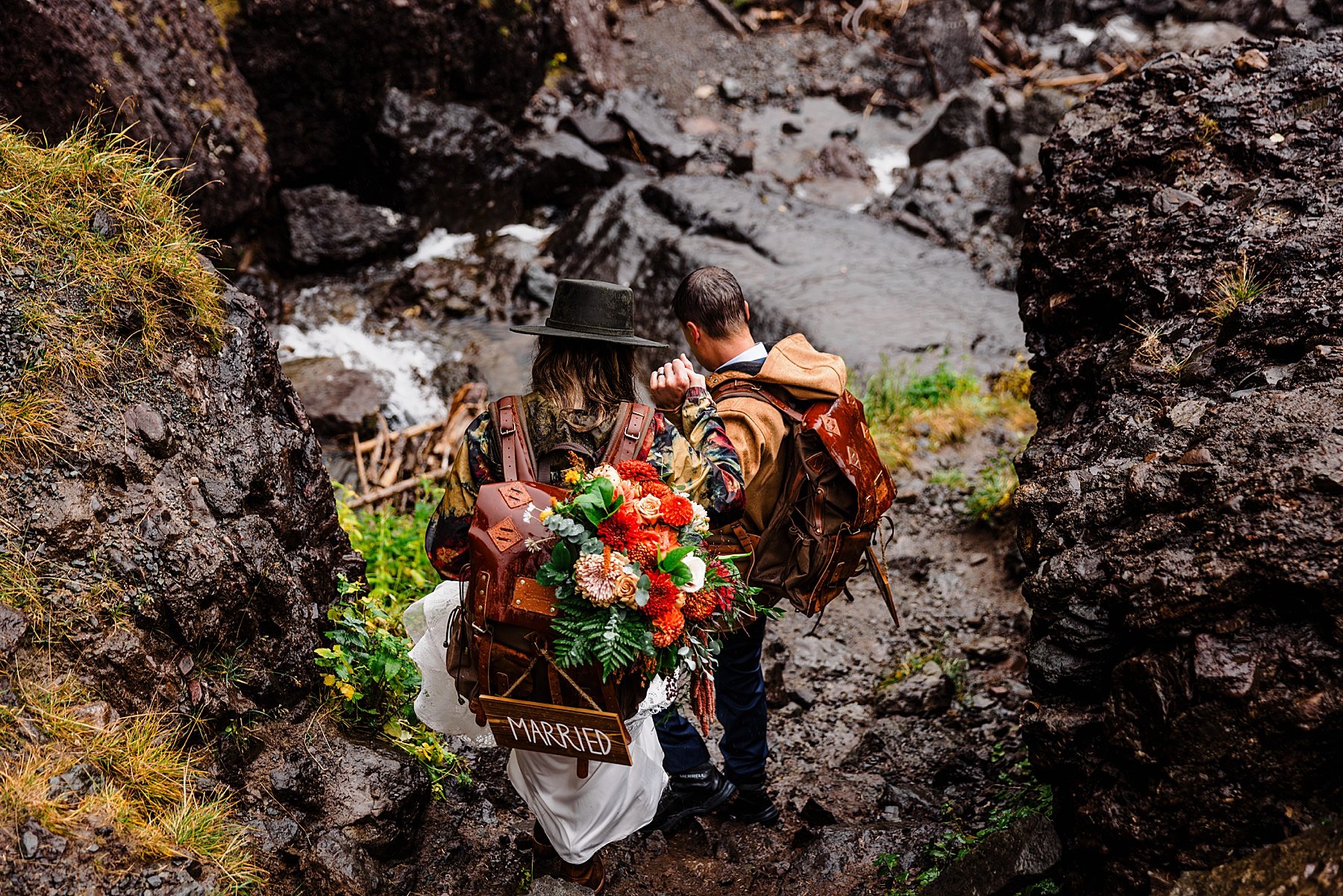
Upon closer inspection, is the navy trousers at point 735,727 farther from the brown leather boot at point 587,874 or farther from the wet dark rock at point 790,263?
the wet dark rock at point 790,263

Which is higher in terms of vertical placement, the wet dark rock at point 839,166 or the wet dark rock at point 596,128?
the wet dark rock at point 596,128

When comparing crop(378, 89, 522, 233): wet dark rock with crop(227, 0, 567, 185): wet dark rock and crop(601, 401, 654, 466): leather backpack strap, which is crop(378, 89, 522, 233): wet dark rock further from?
crop(601, 401, 654, 466): leather backpack strap

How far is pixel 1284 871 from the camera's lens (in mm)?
2309

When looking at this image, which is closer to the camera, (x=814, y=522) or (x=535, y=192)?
(x=814, y=522)

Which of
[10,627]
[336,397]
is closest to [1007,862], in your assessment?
[10,627]

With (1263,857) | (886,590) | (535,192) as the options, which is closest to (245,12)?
(535,192)

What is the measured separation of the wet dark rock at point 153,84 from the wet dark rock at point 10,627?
4608 mm

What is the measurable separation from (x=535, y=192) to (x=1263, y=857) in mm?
11668

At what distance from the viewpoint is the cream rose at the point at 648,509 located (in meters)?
2.65

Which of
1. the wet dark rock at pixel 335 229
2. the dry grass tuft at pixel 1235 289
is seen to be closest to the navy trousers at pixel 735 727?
the dry grass tuft at pixel 1235 289

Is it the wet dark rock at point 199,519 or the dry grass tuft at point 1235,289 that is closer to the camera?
the wet dark rock at point 199,519

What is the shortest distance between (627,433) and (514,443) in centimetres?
38

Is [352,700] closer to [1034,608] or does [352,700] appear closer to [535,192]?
[1034,608]

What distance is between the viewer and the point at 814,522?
3.62 m
